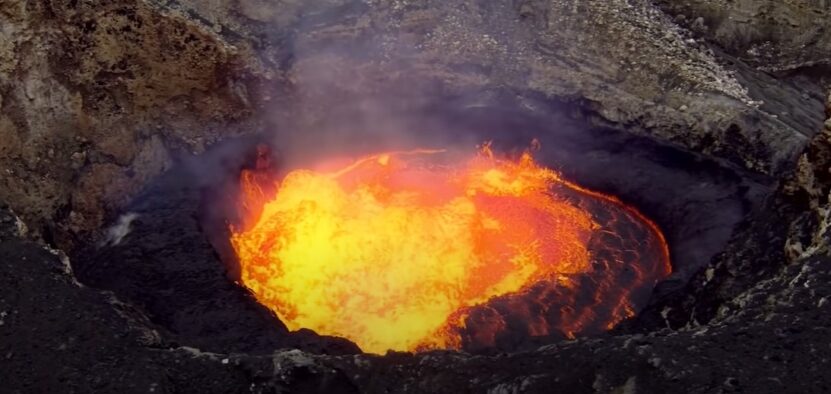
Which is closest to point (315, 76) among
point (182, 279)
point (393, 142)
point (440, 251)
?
point (393, 142)

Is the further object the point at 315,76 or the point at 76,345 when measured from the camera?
the point at 315,76

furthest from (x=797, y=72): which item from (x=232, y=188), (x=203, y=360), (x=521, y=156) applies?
(x=203, y=360)

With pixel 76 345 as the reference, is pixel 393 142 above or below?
above

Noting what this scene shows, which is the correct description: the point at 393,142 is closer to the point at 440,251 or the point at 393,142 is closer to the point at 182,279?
the point at 440,251

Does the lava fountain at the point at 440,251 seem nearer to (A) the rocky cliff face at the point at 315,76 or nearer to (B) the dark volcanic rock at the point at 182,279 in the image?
(B) the dark volcanic rock at the point at 182,279

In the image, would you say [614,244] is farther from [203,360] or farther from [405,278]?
[203,360]

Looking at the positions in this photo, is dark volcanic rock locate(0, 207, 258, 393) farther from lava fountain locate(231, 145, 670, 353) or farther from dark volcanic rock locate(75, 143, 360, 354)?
lava fountain locate(231, 145, 670, 353)

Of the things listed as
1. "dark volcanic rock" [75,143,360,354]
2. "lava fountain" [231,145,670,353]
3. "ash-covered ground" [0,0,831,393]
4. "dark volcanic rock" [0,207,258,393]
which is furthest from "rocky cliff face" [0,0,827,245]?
"dark volcanic rock" [0,207,258,393]
